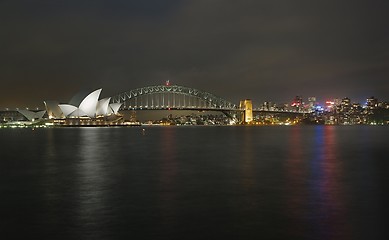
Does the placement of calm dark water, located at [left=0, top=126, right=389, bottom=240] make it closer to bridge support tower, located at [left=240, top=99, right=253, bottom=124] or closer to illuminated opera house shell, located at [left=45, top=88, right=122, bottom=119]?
illuminated opera house shell, located at [left=45, top=88, right=122, bottom=119]

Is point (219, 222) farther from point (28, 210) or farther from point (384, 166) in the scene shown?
point (384, 166)

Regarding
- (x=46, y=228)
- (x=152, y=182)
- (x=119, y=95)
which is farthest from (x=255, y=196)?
(x=119, y=95)

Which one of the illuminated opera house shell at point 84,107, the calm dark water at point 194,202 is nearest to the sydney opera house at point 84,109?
the illuminated opera house shell at point 84,107

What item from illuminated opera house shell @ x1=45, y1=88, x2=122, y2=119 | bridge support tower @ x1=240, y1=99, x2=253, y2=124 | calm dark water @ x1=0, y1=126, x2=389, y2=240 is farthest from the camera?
bridge support tower @ x1=240, y1=99, x2=253, y2=124

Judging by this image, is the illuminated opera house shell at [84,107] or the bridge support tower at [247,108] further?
the bridge support tower at [247,108]

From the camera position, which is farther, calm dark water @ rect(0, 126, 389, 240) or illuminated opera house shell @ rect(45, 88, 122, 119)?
illuminated opera house shell @ rect(45, 88, 122, 119)

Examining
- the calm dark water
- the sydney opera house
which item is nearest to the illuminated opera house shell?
the sydney opera house

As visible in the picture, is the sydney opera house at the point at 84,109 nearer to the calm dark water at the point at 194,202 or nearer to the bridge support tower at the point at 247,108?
the bridge support tower at the point at 247,108

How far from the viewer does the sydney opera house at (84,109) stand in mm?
106438

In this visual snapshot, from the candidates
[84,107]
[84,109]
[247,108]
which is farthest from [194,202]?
[247,108]

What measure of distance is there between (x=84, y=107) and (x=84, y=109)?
87 cm

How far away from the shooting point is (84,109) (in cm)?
10888

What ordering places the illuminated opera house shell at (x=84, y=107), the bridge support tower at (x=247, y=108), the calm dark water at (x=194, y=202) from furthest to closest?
the bridge support tower at (x=247, y=108) → the illuminated opera house shell at (x=84, y=107) → the calm dark water at (x=194, y=202)

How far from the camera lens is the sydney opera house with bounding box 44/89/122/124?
4190 inches
